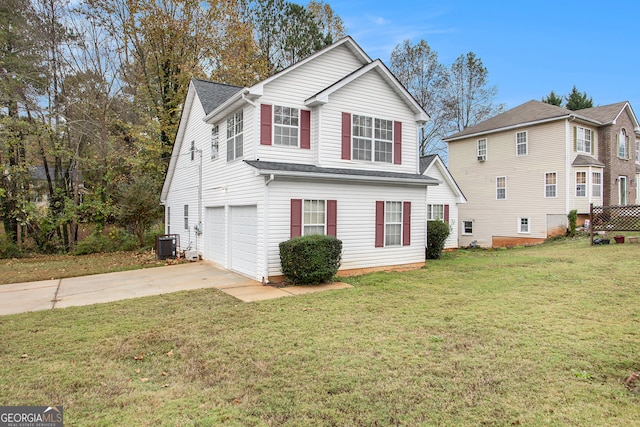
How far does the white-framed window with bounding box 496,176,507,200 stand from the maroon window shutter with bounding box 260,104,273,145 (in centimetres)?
1783

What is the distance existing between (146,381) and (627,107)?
29.0 m

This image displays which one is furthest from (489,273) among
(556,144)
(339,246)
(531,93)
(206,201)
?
(531,93)

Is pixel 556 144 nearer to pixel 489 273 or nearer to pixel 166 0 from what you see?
pixel 489 273

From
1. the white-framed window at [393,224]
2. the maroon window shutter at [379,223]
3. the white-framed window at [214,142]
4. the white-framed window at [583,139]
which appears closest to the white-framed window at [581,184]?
the white-framed window at [583,139]

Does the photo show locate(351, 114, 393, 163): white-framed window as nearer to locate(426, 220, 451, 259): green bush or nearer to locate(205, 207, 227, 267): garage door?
locate(426, 220, 451, 259): green bush

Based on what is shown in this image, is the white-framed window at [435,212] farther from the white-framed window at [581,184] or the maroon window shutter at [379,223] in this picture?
the maroon window shutter at [379,223]

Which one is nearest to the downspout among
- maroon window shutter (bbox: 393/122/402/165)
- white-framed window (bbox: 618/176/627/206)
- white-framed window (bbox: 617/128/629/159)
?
maroon window shutter (bbox: 393/122/402/165)

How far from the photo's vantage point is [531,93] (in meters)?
34.7

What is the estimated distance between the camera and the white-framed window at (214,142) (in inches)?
509

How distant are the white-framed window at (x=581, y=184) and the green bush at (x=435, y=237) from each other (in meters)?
10.7

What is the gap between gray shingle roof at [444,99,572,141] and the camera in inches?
798

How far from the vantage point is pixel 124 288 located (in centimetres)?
927

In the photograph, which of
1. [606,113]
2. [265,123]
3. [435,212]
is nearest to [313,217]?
[265,123]

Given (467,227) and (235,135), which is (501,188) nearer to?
(467,227)
